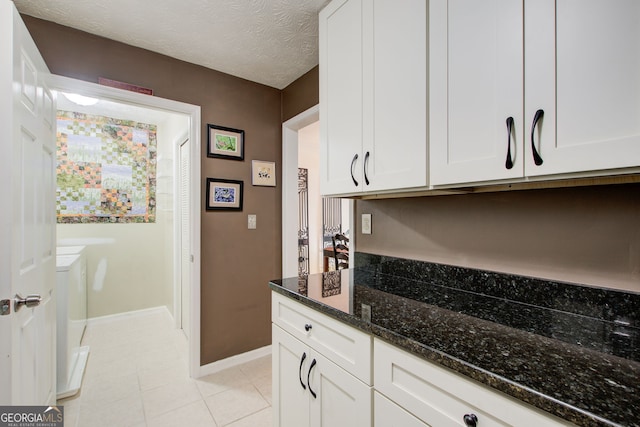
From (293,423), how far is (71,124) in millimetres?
3758

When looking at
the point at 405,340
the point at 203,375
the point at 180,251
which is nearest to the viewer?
the point at 405,340

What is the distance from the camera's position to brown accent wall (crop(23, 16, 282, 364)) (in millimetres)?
1989

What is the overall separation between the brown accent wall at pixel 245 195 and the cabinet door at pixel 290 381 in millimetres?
1107

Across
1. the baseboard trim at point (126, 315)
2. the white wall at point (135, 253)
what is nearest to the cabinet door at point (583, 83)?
the white wall at point (135, 253)

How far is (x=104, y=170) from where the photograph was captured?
11.0 ft

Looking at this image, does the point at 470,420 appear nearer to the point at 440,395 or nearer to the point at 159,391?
the point at 440,395

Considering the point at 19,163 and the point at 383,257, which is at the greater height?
the point at 19,163

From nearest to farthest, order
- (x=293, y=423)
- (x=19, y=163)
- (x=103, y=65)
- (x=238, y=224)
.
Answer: (x=19, y=163) → (x=293, y=423) → (x=103, y=65) → (x=238, y=224)

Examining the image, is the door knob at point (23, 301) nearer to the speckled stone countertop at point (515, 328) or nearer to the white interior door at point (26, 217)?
the white interior door at point (26, 217)

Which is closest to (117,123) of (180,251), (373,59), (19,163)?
(180,251)

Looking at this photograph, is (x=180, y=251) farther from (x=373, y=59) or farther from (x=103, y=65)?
(x=373, y=59)

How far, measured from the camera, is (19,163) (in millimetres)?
1133

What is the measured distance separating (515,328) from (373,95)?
3.41 ft

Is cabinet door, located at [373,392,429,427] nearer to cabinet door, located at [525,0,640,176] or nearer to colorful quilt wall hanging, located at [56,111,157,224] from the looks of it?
cabinet door, located at [525,0,640,176]
